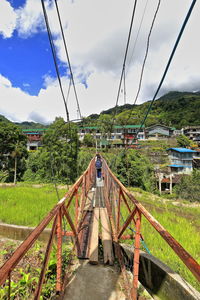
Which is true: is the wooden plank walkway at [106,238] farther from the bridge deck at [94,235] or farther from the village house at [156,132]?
the village house at [156,132]

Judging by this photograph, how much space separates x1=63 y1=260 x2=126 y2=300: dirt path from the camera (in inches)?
56.7

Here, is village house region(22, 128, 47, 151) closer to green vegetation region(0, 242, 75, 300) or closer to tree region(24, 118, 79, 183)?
tree region(24, 118, 79, 183)

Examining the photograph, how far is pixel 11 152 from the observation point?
18.1 metres

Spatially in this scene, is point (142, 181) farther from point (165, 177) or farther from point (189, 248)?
point (189, 248)

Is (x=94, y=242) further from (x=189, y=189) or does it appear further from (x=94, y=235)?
(x=189, y=189)

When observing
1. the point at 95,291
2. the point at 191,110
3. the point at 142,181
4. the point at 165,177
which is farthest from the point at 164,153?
the point at 191,110

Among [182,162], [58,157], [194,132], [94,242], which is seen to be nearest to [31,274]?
[94,242]

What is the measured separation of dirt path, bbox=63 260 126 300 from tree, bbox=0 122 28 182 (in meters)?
18.7

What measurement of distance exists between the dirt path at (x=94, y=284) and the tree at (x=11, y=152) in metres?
18.7

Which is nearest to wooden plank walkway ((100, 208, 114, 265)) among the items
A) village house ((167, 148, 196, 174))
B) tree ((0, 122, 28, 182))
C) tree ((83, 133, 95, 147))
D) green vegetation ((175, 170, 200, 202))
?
green vegetation ((175, 170, 200, 202))

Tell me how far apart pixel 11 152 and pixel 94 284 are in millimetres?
19945

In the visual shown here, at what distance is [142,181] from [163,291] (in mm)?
15536

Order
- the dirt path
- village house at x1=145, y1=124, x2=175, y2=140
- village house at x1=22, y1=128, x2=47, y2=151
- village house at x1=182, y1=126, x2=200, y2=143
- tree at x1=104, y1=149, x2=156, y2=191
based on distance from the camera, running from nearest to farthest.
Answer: the dirt path, tree at x1=104, y1=149, x2=156, y2=191, village house at x1=22, y1=128, x2=47, y2=151, village house at x1=145, y1=124, x2=175, y2=140, village house at x1=182, y1=126, x2=200, y2=143

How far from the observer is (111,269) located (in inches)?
72.2
